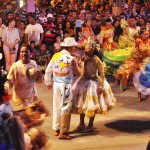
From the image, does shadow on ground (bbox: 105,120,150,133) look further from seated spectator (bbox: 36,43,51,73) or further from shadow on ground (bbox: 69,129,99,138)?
seated spectator (bbox: 36,43,51,73)

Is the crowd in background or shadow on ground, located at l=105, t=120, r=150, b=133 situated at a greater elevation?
the crowd in background

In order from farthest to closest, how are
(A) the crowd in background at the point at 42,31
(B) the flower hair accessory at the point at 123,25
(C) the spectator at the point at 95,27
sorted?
(C) the spectator at the point at 95,27 < (B) the flower hair accessory at the point at 123,25 < (A) the crowd in background at the point at 42,31

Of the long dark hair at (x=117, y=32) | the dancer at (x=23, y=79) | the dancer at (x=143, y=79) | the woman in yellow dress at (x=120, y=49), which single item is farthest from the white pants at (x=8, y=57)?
the dancer at (x=23, y=79)

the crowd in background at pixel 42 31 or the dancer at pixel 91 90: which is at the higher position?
the crowd in background at pixel 42 31

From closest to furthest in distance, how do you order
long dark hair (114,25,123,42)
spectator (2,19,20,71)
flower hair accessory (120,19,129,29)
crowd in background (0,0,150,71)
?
spectator (2,19,20,71) → crowd in background (0,0,150,71) → long dark hair (114,25,123,42) → flower hair accessory (120,19,129,29)

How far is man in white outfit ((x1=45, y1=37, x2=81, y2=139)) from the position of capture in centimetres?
880

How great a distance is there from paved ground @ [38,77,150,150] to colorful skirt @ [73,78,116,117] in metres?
0.52

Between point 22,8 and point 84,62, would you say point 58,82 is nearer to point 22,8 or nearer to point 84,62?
point 84,62

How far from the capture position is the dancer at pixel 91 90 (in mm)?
9039

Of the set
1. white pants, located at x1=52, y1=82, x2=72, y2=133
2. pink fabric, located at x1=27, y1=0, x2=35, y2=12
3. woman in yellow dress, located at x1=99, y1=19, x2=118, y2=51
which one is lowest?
white pants, located at x1=52, y1=82, x2=72, y2=133

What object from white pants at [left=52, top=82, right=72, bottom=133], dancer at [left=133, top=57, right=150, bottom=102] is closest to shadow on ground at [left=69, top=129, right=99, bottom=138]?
white pants at [left=52, top=82, right=72, bottom=133]

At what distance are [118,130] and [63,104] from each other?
1431 mm

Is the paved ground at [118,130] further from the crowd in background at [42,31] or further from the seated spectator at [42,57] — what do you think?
the seated spectator at [42,57]

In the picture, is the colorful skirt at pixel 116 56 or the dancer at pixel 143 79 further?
the colorful skirt at pixel 116 56
